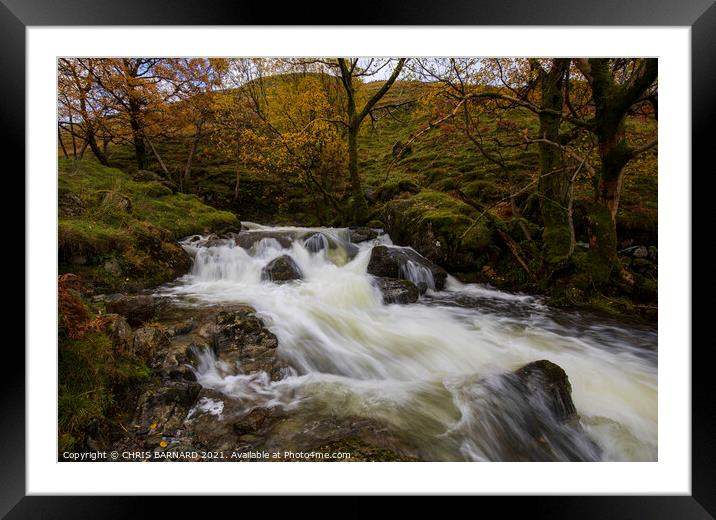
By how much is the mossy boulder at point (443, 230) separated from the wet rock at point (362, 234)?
41cm

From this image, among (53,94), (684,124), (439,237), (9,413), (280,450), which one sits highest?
(53,94)

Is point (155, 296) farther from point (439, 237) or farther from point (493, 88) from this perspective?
point (493, 88)

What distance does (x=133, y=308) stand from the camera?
119 inches

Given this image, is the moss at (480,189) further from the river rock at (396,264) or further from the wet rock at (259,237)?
the wet rock at (259,237)

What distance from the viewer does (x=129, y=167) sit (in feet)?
22.9

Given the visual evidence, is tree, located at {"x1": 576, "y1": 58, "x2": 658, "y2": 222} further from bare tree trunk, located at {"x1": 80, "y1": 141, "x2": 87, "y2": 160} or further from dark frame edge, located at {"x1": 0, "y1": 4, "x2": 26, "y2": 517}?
bare tree trunk, located at {"x1": 80, "y1": 141, "x2": 87, "y2": 160}

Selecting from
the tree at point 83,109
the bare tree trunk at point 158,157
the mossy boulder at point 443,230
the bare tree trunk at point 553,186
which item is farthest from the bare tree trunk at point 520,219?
the bare tree trunk at point 158,157

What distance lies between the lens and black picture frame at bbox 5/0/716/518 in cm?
163

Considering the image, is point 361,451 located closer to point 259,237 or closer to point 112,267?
point 112,267

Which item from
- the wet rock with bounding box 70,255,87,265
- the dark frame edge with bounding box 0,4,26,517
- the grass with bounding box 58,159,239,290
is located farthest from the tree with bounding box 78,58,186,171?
the wet rock with bounding box 70,255,87,265

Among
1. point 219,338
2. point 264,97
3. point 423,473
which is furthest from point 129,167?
point 423,473

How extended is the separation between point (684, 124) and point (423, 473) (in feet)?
8.51
